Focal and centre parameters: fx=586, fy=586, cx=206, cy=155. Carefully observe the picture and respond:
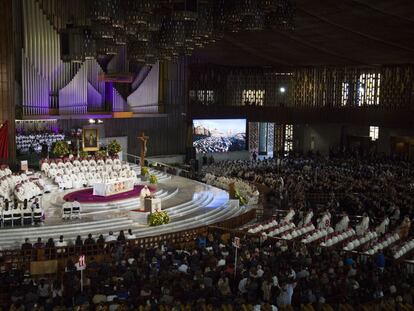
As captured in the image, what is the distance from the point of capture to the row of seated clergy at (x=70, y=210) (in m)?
19.6

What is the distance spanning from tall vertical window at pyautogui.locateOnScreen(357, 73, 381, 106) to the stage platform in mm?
17967

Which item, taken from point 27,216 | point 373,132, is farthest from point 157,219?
point 373,132

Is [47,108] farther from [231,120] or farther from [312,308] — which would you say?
[312,308]

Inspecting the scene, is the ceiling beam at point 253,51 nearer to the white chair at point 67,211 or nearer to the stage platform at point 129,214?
the stage platform at point 129,214

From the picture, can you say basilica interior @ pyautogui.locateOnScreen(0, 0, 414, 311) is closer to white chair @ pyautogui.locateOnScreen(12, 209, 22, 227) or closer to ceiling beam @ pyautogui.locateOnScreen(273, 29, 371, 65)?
white chair @ pyautogui.locateOnScreen(12, 209, 22, 227)

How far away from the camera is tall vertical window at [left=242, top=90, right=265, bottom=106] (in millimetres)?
44031

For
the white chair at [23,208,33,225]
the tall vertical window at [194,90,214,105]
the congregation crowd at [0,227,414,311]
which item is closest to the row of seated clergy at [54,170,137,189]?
the white chair at [23,208,33,225]

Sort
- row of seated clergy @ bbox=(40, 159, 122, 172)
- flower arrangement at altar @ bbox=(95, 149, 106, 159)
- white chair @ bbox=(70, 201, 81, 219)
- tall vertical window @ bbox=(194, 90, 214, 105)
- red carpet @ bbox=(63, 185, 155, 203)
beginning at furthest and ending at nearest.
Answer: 1. tall vertical window @ bbox=(194, 90, 214, 105)
2. flower arrangement at altar @ bbox=(95, 149, 106, 159)
3. row of seated clergy @ bbox=(40, 159, 122, 172)
4. red carpet @ bbox=(63, 185, 155, 203)
5. white chair @ bbox=(70, 201, 81, 219)

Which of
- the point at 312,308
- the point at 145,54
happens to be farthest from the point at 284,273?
the point at 145,54

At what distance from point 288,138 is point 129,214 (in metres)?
27.3

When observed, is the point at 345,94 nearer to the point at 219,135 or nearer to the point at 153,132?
the point at 219,135

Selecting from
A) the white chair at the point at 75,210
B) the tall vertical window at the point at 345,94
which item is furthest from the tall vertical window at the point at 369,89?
the white chair at the point at 75,210

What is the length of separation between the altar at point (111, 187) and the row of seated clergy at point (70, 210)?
10.6 feet

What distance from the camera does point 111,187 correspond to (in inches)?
921
